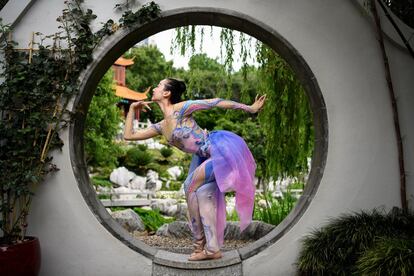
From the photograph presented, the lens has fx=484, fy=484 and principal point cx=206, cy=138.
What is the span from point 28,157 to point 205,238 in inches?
61.4

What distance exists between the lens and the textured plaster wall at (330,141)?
393cm

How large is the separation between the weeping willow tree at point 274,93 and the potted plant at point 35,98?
2.13 meters

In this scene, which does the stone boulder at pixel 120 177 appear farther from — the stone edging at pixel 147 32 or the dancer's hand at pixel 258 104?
the dancer's hand at pixel 258 104

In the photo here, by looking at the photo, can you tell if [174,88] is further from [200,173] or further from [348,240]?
[348,240]

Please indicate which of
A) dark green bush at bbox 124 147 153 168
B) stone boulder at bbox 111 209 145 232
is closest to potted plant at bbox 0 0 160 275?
stone boulder at bbox 111 209 145 232

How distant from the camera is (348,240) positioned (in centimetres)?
361

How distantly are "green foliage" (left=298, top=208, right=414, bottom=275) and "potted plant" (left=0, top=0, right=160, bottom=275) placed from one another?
2047mm

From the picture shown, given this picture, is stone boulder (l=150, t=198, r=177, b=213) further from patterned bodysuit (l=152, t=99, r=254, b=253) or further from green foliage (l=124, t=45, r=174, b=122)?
green foliage (l=124, t=45, r=174, b=122)

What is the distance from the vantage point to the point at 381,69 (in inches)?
162

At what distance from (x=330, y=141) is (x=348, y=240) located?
2.82 feet

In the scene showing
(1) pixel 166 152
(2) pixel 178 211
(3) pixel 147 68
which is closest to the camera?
(2) pixel 178 211

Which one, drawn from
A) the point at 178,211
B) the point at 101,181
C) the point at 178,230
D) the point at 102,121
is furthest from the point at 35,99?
the point at 101,181

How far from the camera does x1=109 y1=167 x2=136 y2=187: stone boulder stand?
14.7 metres

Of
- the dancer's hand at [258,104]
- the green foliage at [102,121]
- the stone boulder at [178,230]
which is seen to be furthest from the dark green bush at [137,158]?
the dancer's hand at [258,104]
